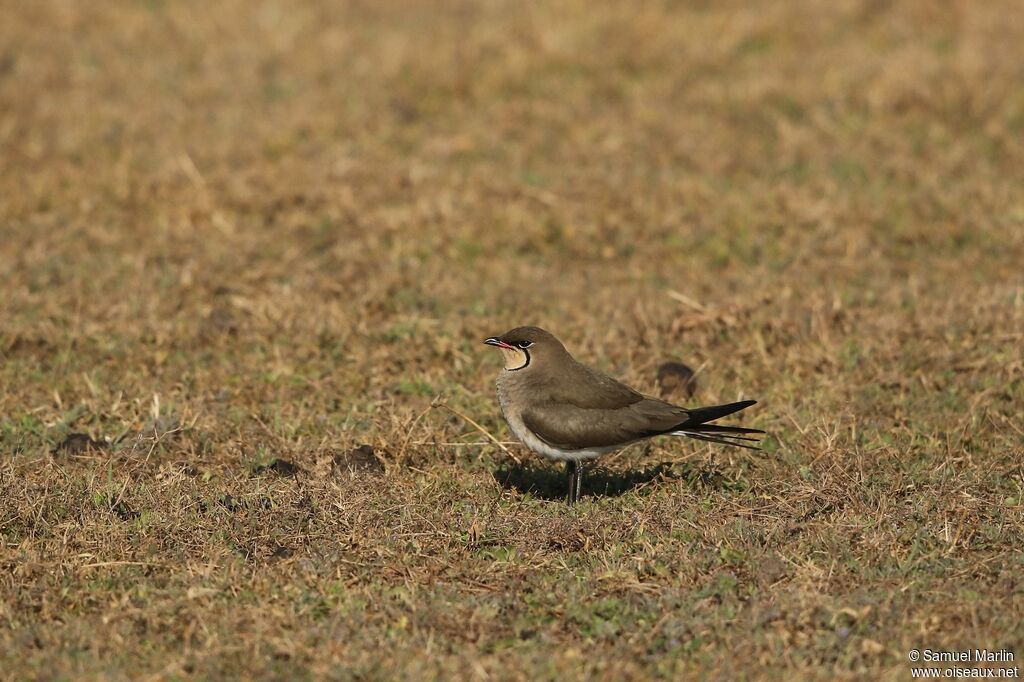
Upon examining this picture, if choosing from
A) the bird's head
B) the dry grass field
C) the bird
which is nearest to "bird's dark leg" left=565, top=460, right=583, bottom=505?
the bird

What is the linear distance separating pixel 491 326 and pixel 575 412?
2.60 metres

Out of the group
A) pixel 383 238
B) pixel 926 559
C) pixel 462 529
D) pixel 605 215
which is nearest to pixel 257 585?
pixel 462 529

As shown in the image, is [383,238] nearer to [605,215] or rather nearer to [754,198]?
[605,215]

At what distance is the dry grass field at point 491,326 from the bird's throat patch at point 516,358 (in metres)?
0.59

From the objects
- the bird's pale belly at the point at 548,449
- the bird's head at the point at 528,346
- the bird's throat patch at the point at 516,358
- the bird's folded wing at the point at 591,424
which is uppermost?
the bird's head at the point at 528,346

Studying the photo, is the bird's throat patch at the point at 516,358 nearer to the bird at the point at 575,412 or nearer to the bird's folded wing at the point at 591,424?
the bird at the point at 575,412

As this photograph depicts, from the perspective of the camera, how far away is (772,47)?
14.4 metres

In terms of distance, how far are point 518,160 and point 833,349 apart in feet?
14.3

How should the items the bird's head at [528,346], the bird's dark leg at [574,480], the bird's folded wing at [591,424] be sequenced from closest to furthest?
the bird's folded wing at [591,424]
the bird's dark leg at [574,480]
the bird's head at [528,346]

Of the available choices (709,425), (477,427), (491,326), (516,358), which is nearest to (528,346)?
(516,358)

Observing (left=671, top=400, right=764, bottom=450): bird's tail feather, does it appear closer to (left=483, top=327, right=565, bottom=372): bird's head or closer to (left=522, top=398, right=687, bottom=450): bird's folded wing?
(left=522, top=398, right=687, bottom=450): bird's folded wing

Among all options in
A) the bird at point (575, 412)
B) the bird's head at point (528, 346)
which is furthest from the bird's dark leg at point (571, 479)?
the bird's head at point (528, 346)

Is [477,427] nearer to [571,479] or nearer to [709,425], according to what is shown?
[571,479]

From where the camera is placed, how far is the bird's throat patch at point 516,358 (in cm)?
693
